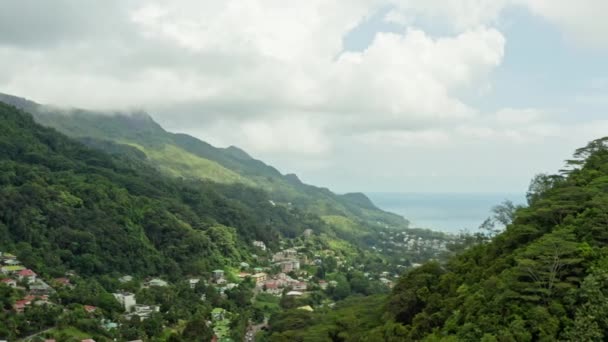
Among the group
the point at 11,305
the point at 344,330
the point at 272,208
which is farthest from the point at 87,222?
the point at 272,208

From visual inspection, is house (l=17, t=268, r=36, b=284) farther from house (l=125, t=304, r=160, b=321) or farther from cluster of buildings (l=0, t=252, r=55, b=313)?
house (l=125, t=304, r=160, b=321)

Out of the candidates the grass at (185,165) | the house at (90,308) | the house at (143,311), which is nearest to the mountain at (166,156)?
the grass at (185,165)

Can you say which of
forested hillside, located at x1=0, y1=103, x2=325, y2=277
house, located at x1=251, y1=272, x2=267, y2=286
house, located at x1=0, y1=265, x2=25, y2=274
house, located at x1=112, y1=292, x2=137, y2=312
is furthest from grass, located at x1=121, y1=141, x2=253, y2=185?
house, located at x1=112, y1=292, x2=137, y2=312

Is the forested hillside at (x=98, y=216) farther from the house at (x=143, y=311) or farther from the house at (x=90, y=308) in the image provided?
the house at (x=143, y=311)

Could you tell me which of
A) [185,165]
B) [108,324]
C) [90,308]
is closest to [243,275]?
[90,308]

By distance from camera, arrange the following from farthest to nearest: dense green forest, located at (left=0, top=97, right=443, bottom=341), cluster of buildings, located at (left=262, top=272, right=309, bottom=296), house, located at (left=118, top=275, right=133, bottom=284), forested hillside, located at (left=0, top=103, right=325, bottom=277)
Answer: cluster of buildings, located at (left=262, top=272, right=309, bottom=296) < forested hillside, located at (left=0, top=103, right=325, bottom=277) < house, located at (left=118, top=275, right=133, bottom=284) < dense green forest, located at (left=0, top=97, right=443, bottom=341)

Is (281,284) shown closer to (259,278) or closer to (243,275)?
(259,278)

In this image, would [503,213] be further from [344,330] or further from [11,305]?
[11,305]
